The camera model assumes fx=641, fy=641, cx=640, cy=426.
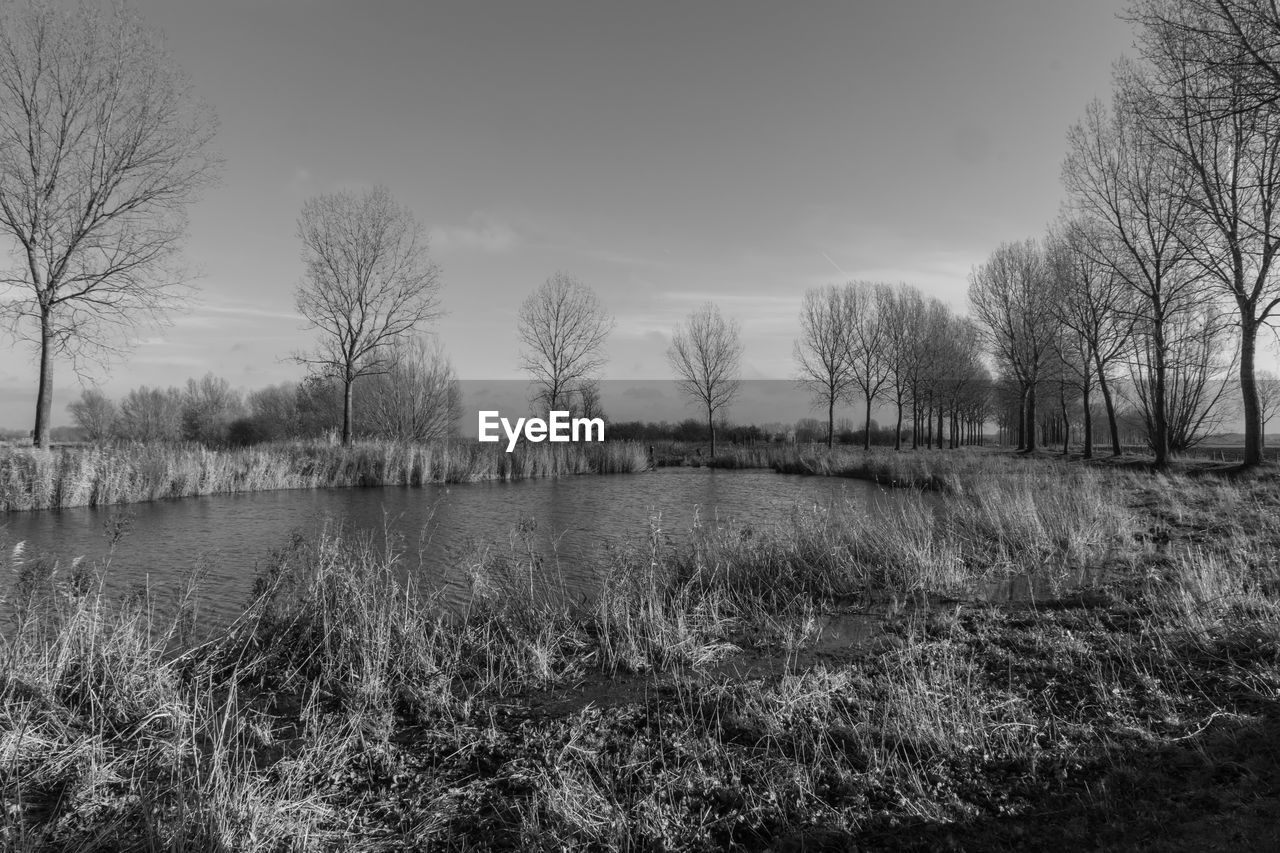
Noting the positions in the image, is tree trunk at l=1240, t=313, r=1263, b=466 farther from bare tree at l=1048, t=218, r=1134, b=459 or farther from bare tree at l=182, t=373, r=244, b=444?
bare tree at l=182, t=373, r=244, b=444

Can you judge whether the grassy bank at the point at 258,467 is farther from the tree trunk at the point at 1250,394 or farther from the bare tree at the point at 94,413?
the bare tree at the point at 94,413

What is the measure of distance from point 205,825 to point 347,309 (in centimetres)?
2632

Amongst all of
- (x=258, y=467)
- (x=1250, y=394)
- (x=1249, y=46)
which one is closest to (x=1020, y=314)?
(x=1250, y=394)

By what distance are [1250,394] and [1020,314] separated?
55.7 feet

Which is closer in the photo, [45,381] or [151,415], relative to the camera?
[45,381]

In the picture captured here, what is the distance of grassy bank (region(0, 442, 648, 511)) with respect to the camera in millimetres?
13711

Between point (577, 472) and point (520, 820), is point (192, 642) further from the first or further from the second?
point (577, 472)

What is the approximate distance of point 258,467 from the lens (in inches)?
715

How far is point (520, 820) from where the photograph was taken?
2891 mm

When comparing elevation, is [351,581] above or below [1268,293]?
below

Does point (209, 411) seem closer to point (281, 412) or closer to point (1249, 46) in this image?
point (281, 412)

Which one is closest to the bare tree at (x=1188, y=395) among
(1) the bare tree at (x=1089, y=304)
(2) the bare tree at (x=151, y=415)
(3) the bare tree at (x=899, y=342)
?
(1) the bare tree at (x=1089, y=304)

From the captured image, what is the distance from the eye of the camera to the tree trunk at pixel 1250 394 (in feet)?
53.7

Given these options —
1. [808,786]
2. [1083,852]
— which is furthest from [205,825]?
[1083,852]
